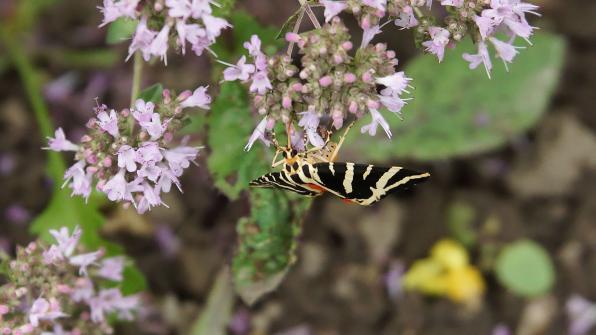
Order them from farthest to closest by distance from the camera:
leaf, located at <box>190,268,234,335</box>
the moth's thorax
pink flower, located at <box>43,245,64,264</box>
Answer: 1. leaf, located at <box>190,268,234,335</box>
2. pink flower, located at <box>43,245,64,264</box>
3. the moth's thorax

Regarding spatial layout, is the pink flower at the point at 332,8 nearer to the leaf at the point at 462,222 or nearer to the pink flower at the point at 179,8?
the pink flower at the point at 179,8

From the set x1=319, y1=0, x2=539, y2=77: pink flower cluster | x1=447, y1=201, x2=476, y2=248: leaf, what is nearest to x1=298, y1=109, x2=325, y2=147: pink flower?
x1=319, y1=0, x2=539, y2=77: pink flower cluster

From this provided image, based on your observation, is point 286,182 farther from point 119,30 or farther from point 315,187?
point 119,30

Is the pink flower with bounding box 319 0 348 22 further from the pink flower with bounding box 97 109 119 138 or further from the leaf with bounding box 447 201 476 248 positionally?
the leaf with bounding box 447 201 476 248

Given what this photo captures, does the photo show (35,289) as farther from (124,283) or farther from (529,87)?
(529,87)

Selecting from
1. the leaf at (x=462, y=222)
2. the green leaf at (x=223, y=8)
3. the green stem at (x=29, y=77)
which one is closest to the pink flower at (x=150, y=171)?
the green leaf at (x=223, y=8)
